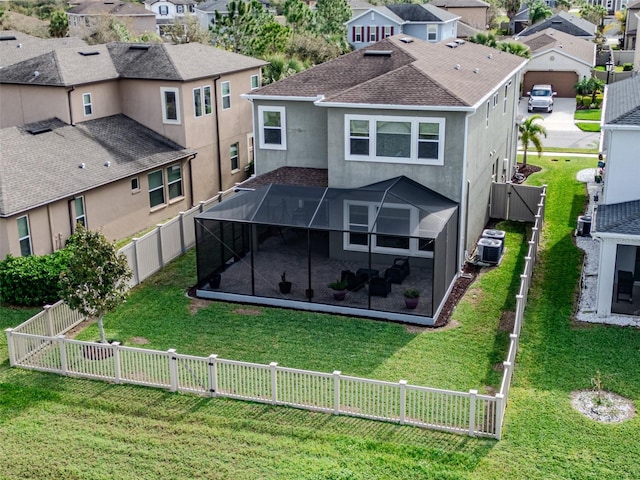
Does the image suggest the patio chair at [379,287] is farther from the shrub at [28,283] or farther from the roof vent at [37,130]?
the roof vent at [37,130]

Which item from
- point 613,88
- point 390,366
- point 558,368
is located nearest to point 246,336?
point 390,366

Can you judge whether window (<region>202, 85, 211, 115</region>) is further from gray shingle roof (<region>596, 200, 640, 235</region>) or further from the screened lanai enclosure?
gray shingle roof (<region>596, 200, 640, 235</region>)

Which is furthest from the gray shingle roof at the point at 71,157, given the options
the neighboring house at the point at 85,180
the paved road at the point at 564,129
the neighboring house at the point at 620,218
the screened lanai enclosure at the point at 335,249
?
the paved road at the point at 564,129

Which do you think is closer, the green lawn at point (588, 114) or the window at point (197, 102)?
the window at point (197, 102)

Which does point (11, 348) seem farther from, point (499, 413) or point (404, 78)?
point (404, 78)

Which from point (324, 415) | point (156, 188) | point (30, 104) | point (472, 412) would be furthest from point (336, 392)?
point (30, 104)

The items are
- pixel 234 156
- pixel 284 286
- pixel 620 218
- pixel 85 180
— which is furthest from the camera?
pixel 234 156
